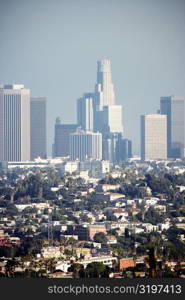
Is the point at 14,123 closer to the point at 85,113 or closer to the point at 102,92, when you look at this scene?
the point at 85,113

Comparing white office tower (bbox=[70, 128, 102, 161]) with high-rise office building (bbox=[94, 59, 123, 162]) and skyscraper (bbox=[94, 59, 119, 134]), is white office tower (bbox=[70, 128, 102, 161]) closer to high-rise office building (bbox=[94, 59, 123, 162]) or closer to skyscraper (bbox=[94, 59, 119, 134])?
high-rise office building (bbox=[94, 59, 123, 162])

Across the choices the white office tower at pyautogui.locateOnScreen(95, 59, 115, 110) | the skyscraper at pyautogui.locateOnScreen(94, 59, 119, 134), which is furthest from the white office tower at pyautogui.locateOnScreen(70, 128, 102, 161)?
the white office tower at pyautogui.locateOnScreen(95, 59, 115, 110)

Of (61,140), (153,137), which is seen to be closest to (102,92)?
(61,140)

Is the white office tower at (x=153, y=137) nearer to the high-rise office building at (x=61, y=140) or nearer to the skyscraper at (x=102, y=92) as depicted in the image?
the high-rise office building at (x=61, y=140)

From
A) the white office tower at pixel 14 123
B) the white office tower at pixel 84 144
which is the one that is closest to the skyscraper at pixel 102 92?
the white office tower at pixel 84 144

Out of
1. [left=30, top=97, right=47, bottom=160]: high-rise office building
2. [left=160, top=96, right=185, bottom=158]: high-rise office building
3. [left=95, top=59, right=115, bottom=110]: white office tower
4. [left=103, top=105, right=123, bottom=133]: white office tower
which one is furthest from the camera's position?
[left=95, top=59, right=115, bottom=110]: white office tower

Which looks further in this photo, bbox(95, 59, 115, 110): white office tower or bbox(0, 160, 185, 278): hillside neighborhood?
bbox(95, 59, 115, 110): white office tower

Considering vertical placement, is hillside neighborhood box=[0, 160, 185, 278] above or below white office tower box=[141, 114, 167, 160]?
below
